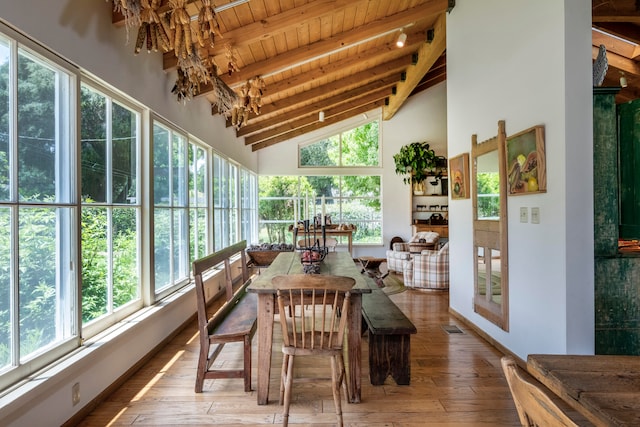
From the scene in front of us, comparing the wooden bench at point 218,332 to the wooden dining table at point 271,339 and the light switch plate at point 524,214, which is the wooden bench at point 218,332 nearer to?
the wooden dining table at point 271,339

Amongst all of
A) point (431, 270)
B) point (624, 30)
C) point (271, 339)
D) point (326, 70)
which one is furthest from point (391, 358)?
point (624, 30)

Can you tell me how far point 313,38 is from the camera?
4.43 meters

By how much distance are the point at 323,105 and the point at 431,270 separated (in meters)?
3.72

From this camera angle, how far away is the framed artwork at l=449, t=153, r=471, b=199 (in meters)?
4.05

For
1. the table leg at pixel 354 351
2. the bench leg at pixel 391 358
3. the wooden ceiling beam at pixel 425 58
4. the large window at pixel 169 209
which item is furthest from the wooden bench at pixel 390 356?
the wooden ceiling beam at pixel 425 58

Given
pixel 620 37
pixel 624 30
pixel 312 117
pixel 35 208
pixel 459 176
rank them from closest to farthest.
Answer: pixel 35 208 → pixel 459 176 → pixel 624 30 → pixel 620 37 → pixel 312 117

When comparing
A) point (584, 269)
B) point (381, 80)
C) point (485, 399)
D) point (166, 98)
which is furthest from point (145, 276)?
point (381, 80)

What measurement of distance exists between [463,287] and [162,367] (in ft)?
10.4

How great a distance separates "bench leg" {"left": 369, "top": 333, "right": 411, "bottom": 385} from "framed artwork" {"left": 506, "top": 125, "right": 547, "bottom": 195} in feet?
4.92

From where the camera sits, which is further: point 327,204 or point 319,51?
point 327,204

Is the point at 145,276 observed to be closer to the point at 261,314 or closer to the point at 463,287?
the point at 261,314

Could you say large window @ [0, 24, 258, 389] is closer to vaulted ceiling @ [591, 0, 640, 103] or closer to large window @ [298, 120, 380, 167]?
vaulted ceiling @ [591, 0, 640, 103]

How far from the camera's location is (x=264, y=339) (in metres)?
2.45

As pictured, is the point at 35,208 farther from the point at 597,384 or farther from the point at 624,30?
the point at 624,30
